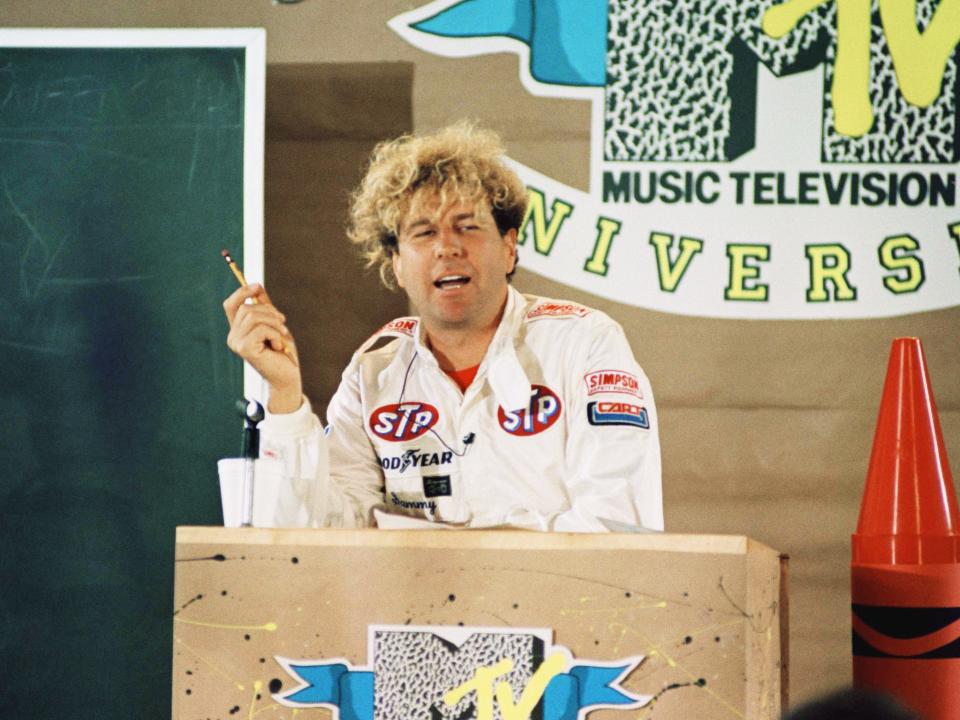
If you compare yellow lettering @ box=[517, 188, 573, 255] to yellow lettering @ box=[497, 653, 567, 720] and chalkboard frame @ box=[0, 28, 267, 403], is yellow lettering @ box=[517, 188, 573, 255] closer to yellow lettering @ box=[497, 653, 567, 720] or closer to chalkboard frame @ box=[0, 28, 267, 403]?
chalkboard frame @ box=[0, 28, 267, 403]

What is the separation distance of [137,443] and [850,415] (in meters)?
1.65

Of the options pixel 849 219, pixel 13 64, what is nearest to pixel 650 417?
pixel 849 219

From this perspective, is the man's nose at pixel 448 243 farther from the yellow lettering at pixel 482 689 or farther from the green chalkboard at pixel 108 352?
the yellow lettering at pixel 482 689

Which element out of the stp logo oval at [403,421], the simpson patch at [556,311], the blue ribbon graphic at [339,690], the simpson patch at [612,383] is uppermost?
the simpson patch at [556,311]

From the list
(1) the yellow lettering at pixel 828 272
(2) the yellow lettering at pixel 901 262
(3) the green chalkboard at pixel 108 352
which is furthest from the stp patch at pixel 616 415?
(3) the green chalkboard at pixel 108 352

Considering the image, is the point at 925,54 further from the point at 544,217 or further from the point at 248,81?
the point at 248,81

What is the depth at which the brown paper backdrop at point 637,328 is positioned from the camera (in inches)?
100

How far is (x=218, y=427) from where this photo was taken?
8.66ft

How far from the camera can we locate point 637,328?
260cm

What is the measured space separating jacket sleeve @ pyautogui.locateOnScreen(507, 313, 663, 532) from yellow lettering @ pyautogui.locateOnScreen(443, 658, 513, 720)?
2.01ft

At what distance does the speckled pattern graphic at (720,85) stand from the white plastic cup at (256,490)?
4.70 feet

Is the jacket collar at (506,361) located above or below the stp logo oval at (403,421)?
above

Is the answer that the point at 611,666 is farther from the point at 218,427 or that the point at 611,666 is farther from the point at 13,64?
the point at 13,64

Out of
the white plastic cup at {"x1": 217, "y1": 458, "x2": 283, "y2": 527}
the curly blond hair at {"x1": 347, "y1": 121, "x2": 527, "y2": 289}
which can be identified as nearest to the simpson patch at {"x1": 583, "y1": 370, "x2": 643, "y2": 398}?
the curly blond hair at {"x1": 347, "y1": 121, "x2": 527, "y2": 289}
